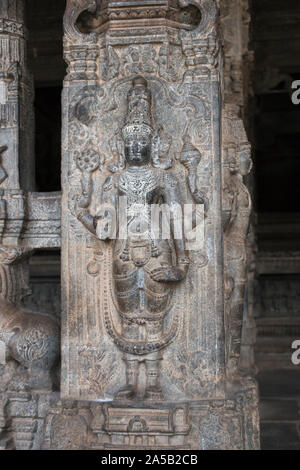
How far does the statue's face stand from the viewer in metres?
4.68

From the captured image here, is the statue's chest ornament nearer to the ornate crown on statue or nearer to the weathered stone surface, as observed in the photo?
the weathered stone surface

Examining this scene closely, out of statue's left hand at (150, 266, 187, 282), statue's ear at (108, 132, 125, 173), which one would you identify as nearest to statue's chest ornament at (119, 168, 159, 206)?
statue's ear at (108, 132, 125, 173)

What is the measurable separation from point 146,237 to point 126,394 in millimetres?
1188

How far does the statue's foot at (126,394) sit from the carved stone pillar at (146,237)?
0.01m

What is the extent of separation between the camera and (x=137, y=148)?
184 inches

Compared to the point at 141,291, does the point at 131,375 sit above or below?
below

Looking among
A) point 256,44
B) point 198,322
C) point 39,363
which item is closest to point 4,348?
point 39,363

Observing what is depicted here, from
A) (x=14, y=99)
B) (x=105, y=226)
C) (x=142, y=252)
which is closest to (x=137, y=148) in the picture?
(x=105, y=226)

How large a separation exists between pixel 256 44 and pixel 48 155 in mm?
5367

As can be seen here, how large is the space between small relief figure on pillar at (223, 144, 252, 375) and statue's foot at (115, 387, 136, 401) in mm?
955

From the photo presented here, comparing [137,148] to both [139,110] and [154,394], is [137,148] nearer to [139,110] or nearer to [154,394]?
[139,110]

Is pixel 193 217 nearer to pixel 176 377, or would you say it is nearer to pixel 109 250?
pixel 109 250

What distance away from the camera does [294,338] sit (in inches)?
381
